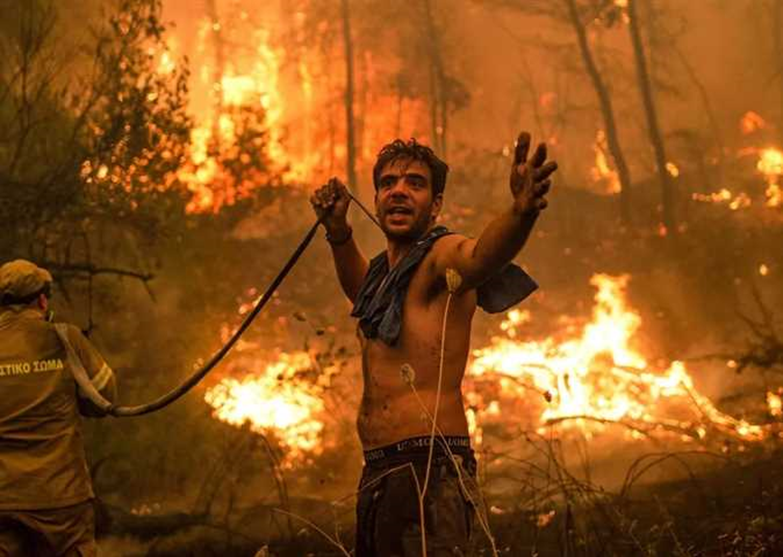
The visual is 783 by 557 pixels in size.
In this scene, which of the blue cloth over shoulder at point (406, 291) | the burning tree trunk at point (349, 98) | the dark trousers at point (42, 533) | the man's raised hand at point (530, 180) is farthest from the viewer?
the burning tree trunk at point (349, 98)

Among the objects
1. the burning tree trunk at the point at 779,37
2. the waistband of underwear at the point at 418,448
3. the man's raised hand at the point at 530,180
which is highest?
the burning tree trunk at the point at 779,37

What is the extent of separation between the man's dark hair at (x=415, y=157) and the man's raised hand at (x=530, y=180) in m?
0.74

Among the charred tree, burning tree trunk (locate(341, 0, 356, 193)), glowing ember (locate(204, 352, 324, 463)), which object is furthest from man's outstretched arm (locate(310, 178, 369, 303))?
the charred tree

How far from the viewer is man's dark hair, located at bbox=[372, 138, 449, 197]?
301 centimetres

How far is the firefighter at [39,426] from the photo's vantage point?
358 centimetres

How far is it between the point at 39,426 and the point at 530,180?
2.95 meters

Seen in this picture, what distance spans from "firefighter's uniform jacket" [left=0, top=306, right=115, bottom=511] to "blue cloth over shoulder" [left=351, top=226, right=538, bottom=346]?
1922 millimetres

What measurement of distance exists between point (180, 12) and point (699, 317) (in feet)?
61.9

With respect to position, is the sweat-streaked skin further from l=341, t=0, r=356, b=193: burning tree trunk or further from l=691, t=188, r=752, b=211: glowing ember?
l=341, t=0, r=356, b=193: burning tree trunk

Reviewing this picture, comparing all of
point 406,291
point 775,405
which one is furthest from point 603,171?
point 406,291

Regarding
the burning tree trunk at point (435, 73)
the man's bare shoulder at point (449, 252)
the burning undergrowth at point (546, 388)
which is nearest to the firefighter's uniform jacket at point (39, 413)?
the man's bare shoulder at point (449, 252)

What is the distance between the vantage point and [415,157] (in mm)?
3010

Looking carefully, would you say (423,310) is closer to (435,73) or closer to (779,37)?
(435,73)

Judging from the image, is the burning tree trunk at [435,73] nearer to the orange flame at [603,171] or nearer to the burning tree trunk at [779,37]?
the orange flame at [603,171]
